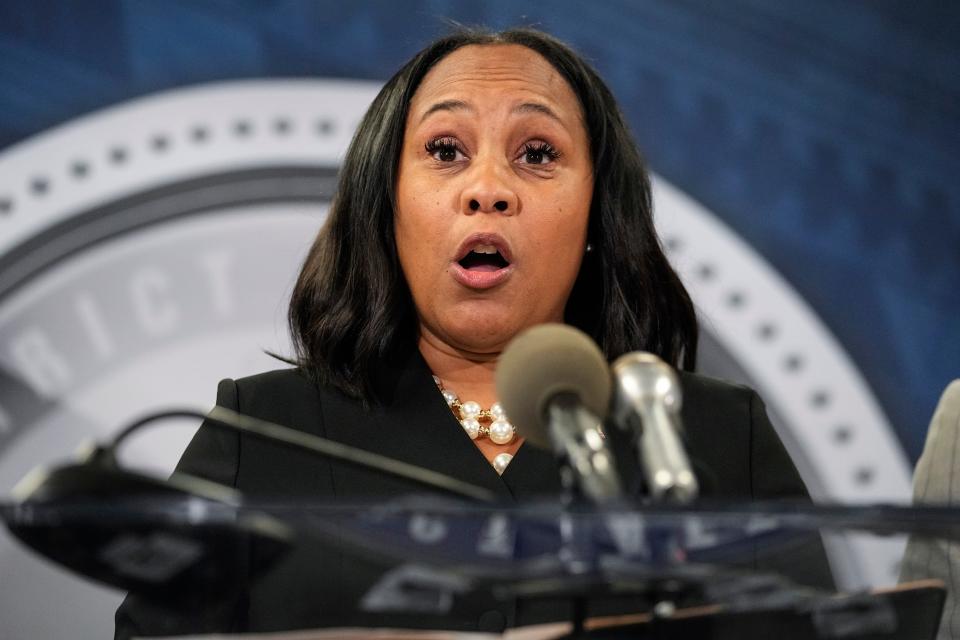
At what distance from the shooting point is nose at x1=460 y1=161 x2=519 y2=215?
5.20 ft

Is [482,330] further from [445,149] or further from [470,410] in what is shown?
[445,149]

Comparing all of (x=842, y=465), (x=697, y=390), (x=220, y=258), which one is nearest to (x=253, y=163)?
(x=220, y=258)

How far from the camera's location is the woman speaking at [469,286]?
156 cm

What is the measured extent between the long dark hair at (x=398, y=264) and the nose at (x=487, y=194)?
0.17 metres

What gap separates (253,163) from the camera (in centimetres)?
207

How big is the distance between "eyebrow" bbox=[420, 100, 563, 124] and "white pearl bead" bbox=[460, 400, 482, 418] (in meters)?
0.37

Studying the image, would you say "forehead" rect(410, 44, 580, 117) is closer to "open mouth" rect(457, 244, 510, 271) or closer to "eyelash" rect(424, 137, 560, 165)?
"eyelash" rect(424, 137, 560, 165)

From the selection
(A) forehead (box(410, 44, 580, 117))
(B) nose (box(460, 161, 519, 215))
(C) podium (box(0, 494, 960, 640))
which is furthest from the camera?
(A) forehead (box(410, 44, 580, 117))

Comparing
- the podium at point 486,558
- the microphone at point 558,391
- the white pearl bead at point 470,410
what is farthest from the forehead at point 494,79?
the podium at point 486,558

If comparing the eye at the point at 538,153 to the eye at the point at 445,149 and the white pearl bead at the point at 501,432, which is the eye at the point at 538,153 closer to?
the eye at the point at 445,149

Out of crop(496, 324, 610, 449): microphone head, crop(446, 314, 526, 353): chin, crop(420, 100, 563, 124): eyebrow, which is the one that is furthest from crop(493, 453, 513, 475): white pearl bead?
crop(496, 324, 610, 449): microphone head

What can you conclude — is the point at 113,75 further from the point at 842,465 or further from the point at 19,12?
the point at 842,465

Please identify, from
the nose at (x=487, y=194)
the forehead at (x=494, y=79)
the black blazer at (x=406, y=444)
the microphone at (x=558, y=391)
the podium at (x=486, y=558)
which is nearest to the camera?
the podium at (x=486, y=558)

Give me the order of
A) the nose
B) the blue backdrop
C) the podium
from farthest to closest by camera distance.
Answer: the blue backdrop, the nose, the podium
